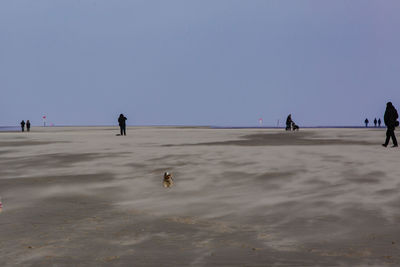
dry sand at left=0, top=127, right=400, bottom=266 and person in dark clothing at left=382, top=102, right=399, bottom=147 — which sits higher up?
person in dark clothing at left=382, top=102, right=399, bottom=147

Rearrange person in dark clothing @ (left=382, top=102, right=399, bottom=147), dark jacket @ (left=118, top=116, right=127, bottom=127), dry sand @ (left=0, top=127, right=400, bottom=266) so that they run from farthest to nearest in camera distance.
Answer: dark jacket @ (left=118, top=116, right=127, bottom=127) < person in dark clothing @ (left=382, top=102, right=399, bottom=147) < dry sand @ (left=0, top=127, right=400, bottom=266)

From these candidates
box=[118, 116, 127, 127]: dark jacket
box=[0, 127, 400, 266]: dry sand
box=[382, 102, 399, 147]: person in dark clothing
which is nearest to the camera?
box=[0, 127, 400, 266]: dry sand

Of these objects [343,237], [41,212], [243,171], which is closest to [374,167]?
[243,171]

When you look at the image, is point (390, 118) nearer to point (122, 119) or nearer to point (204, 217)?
point (204, 217)

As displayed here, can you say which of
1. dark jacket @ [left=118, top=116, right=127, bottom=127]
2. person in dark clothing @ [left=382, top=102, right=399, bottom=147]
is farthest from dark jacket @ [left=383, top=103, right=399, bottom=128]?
dark jacket @ [left=118, top=116, right=127, bottom=127]

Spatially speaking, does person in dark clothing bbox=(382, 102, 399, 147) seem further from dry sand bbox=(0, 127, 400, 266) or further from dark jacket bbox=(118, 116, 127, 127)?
dark jacket bbox=(118, 116, 127, 127)

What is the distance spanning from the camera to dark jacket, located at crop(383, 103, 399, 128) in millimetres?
23859

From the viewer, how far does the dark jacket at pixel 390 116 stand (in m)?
23.9

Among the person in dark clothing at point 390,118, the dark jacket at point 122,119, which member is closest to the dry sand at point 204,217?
the person in dark clothing at point 390,118

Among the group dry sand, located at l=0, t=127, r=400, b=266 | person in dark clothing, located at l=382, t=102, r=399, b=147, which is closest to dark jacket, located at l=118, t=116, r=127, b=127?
person in dark clothing, located at l=382, t=102, r=399, b=147

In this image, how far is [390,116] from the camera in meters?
23.9

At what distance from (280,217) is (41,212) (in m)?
3.67

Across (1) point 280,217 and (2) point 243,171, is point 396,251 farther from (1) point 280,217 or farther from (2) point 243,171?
(2) point 243,171

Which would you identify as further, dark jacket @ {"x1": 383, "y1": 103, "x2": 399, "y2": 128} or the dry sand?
dark jacket @ {"x1": 383, "y1": 103, "x2": 399, "y2": 128}
